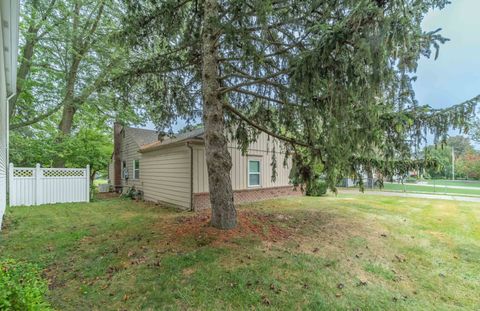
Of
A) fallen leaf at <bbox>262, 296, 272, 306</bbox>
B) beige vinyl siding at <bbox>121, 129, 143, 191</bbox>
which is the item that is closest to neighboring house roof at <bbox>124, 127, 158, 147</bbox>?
beige vinyl siding at <bbox>121, 129, 143, 191</bbox>

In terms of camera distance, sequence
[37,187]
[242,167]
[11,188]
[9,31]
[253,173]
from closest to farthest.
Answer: [9,31] → [11,188] → [37,187] → [242,167] → [253,173]

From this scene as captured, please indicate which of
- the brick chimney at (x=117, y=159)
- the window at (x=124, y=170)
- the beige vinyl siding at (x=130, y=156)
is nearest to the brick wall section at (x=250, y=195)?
the beige vinyl siding at (x=130, y=156)

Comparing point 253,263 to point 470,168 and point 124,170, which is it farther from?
point 470,168

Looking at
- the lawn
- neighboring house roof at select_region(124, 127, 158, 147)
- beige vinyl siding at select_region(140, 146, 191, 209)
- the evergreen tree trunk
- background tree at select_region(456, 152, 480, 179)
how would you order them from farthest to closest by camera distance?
1. background tree at select_region(456, 152, 480, 179)
2. neighboring house roof at select_region(124, 127, 158, 147)
3. beige vinyl siding at select_region(140, 146, 191, 209)
4. the evergreen tree trunk
5. the lawn

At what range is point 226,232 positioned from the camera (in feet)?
17.6

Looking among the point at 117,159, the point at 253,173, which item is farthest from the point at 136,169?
the point at 253,173

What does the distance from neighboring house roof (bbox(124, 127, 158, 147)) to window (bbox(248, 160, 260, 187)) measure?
6275 millimetres

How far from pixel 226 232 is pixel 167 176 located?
5.56 metres

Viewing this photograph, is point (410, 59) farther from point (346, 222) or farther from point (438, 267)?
point (346, 222)

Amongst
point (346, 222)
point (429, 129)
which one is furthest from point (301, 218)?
point (429, 129)

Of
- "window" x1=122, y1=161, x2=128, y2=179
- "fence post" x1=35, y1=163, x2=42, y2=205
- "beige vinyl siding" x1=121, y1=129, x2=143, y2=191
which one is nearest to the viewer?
"fence post" x1=35, y1=163, x2=42, y2=205

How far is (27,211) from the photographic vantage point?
8430mm

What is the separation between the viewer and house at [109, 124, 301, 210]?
8.85 metres

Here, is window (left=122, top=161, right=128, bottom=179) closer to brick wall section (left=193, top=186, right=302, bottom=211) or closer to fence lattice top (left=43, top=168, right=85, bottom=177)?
fence lattice top (left=43, top=168, right=85, bottom=177)
